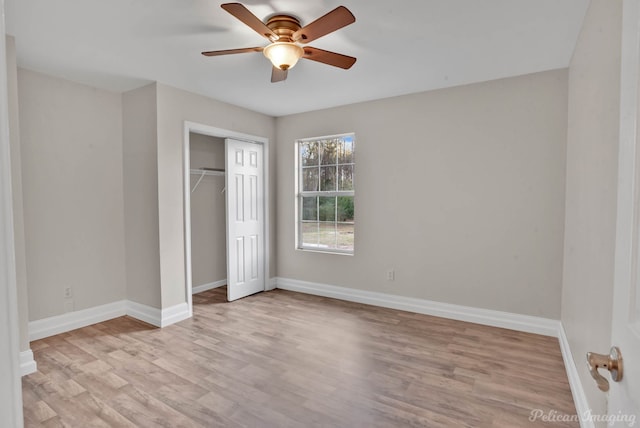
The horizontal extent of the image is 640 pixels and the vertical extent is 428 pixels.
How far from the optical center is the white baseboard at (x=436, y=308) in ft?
10.5

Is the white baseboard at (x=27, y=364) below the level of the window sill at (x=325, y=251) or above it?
below

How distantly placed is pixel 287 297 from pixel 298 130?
2291 mm

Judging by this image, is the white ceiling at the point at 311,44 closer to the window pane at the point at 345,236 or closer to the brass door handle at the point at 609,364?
the window pane at the point at 345,236

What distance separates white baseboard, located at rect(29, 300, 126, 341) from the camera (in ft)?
10.2

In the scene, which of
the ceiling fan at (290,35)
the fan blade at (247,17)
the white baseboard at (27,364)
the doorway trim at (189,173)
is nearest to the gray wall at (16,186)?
the white baseboard at (27,364)

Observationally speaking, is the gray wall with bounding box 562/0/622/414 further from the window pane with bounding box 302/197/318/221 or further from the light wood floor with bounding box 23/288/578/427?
the window pane with bounding box 302/197/318/221

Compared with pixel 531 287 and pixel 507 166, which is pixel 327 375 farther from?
pixel 507 166

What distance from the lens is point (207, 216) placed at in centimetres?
476

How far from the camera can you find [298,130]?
4641 millimetres

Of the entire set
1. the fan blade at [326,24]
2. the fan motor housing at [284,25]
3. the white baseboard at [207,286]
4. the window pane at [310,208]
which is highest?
the fan motor housing at [284,25]

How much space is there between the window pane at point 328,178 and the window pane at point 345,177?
0.09m

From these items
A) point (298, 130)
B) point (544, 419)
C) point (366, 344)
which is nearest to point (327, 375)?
point (366, 344)

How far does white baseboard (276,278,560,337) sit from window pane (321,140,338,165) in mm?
1670

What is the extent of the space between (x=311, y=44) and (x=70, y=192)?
2.79 metres
